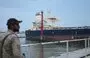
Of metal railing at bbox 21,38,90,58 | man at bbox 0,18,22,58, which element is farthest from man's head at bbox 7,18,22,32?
metal railing at bbox 21,38,90,58

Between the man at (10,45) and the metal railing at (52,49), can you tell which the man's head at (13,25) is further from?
the metal railing at (52,49)

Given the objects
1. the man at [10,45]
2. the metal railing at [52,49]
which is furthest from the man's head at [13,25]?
the metal railing at [52,49]

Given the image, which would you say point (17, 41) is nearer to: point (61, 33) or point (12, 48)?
point (12, 48)

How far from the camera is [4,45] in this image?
9.17 ft

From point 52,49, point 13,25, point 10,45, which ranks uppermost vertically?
point 13,25

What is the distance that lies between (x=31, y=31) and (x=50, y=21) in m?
5.94

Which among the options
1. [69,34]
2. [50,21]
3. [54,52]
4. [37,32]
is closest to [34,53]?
[54,52]

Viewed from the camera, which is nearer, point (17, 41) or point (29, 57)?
point (17, 41)

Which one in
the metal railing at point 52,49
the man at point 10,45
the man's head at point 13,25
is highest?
the man's head at point 13,25

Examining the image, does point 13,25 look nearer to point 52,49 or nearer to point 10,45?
point 10,45

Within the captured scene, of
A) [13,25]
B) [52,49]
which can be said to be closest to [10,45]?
[13,25]

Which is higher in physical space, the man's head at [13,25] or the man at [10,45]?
the man's head at [13,25]

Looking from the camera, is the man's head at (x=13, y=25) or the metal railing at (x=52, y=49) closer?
the man's head at (x=13, y=25)

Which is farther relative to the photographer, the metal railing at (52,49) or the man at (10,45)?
the metal railing at (52,49)
